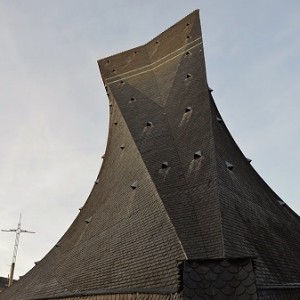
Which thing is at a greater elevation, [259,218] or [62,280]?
[259,218]

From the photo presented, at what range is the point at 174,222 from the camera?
679cm

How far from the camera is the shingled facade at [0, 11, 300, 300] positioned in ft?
18.7

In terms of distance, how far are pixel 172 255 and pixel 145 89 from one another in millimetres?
8476

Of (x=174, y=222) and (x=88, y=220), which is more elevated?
(x=88, y=220)

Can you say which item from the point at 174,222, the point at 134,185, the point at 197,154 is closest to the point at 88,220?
the point at 134,185

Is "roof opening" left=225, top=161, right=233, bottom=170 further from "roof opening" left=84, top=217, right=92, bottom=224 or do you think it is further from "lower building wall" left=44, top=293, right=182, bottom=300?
"lower building wall" left=44, top=293, right=182, bottom=300

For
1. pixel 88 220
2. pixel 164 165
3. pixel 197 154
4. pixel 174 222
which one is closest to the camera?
pixel 174 222

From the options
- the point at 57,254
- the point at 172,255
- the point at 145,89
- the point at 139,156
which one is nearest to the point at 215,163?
the point at 139,156

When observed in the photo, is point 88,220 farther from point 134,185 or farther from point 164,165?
point 164,165

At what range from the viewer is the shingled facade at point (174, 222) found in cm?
570

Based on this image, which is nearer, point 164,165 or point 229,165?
point 229,165

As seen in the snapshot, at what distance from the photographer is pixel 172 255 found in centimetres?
609

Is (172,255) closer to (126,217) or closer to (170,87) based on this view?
(126,217)

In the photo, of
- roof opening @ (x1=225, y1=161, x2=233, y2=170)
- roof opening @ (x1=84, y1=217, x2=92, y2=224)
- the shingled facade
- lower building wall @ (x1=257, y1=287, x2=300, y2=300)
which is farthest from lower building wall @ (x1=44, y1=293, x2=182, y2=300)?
roof opening @ (x1=225, y1=161, x2=233, y2=170)
